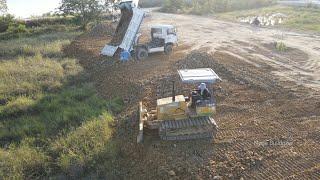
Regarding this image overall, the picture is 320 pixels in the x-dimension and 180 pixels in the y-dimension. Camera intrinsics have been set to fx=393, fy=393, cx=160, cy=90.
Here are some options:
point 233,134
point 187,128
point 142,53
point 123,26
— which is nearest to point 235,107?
point 233,134

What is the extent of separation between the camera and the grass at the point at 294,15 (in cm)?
3137

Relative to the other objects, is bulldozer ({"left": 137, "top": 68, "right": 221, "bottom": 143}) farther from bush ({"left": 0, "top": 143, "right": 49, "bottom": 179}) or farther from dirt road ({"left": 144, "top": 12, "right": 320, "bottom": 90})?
dirt road ({"left": 144, "top": 12, "right": 320, "bottom": 90})

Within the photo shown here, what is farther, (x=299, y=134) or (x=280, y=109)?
(x=280, y=109)

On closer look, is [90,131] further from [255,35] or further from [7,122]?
[255,35]

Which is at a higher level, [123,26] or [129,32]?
[123,26]

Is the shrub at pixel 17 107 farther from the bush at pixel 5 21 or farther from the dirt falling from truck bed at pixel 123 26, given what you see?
the bush at pixel 5 21

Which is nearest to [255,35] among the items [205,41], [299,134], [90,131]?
[205,41]

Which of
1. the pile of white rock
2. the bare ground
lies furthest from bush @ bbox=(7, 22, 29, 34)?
the pile of white rock

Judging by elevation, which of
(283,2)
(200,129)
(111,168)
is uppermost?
(283,2)

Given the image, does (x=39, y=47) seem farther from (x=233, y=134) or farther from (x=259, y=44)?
(x=233, y=134)

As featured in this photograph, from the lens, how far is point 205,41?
86.4 feet

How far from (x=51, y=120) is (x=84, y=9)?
20106mm

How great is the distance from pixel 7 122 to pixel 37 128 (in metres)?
1.53

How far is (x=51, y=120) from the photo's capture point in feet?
45.4
